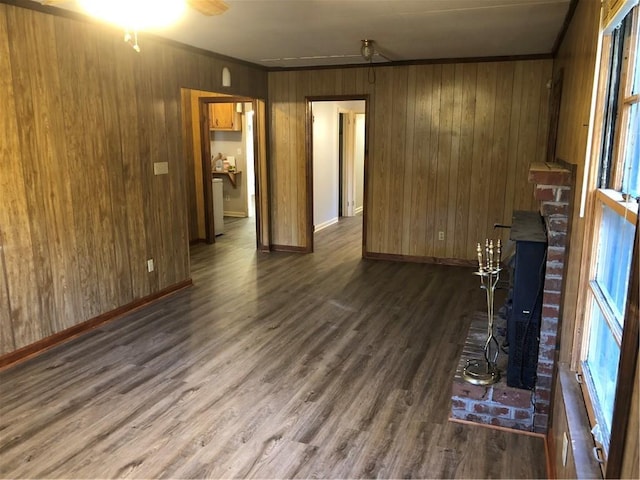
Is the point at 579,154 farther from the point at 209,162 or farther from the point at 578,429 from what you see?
the point at 209,162

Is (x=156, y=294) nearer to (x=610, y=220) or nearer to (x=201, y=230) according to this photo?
(x=201, y=230)

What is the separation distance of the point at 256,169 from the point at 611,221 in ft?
17.3

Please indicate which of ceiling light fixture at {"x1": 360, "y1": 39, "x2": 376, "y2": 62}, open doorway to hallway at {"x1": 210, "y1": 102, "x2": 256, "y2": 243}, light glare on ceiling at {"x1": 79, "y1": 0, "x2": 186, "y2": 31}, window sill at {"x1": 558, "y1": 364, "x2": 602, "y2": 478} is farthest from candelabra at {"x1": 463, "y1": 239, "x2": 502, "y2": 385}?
open doorway to hallway at {"x1": 210, "y1": 102, "x2": 256, "y2": 243}

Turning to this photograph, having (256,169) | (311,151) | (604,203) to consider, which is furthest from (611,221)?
(256,169)

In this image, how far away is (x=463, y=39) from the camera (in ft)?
14.5

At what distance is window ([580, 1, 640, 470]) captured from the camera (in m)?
1.41

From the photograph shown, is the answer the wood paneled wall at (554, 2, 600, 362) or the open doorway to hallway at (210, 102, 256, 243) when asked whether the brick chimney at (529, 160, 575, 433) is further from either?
the open doorway to hallway at (210, 102, 256, 243)

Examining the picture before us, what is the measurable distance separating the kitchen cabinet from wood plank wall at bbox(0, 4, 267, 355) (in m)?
4.07

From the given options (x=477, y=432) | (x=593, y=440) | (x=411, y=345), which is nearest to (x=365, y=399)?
(x=477, y=432)

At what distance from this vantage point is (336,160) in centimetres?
879

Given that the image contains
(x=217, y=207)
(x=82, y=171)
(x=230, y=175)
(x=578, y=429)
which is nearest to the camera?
(x=578, y=429)

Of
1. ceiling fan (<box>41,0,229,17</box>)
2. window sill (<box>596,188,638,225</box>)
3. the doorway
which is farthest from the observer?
the doorway

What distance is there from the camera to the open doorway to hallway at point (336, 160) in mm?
7891

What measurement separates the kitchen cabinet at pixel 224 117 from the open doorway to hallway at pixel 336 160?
1848 mm
